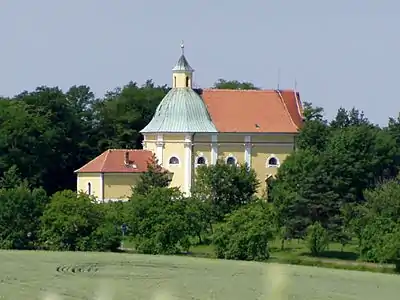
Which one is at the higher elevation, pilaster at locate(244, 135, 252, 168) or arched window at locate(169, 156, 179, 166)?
pilaster at locate(244, 135, 252, 168)

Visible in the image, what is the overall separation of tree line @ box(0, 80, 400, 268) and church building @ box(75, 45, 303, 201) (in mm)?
1734

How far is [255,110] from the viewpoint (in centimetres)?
7488

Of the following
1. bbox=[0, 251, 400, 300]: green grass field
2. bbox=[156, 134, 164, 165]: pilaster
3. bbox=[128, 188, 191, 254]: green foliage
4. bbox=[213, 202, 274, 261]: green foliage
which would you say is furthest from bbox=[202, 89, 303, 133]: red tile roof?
bbox=[0, 251, 400, 300]: green grass field

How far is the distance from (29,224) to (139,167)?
18.9 m

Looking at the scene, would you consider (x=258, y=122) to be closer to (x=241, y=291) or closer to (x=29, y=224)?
(x=29, y=224)

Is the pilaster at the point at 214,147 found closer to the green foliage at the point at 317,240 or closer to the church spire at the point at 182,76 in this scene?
the church spire at the point at 182,76

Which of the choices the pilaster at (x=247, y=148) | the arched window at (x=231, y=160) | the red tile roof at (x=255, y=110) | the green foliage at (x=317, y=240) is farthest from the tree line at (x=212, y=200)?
the arched window at (x=231, y=160)

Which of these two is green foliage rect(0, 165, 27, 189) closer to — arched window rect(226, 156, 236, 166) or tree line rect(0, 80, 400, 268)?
tree line rect(0, 80, 400, 268)

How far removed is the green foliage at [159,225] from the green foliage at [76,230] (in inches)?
40.1

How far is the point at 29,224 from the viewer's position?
174 ft

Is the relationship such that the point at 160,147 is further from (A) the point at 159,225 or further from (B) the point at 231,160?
(A) the point at 159,225

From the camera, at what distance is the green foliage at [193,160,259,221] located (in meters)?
63.1

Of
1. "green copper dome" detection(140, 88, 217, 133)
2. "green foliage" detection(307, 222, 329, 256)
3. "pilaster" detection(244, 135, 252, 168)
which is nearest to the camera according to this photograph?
"green foliage" detection(307, 222, 329, 256)

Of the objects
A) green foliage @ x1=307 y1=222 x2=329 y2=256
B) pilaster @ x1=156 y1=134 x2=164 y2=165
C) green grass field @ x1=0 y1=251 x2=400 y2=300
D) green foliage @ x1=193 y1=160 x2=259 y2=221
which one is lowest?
green grass field @ x1=0 y1=251 x2=400 y2=300
